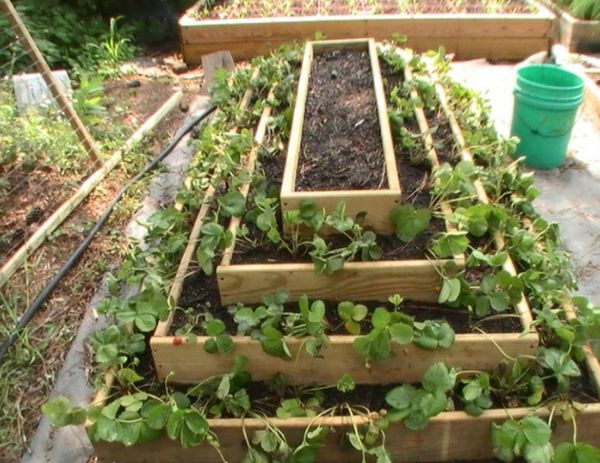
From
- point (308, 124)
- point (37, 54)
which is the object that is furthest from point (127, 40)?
point (308, 124)

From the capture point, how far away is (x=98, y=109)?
152 inches

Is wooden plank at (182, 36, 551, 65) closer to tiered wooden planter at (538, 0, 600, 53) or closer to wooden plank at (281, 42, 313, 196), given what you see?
tiered wooden planter at (538, 0, 600, 53)

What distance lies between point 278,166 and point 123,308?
105 cm

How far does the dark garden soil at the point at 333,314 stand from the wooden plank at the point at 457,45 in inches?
138

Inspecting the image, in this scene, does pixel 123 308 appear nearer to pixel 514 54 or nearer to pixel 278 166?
pixel 278 166

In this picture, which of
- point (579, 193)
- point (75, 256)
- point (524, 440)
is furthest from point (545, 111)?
point (75, 256)

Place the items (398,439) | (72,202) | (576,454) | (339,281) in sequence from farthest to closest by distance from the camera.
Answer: (72,202) < (339,281) < (398,439) < (576,454)

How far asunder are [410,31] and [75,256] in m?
3.57

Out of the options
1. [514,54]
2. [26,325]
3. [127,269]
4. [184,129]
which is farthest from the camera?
[514,54]

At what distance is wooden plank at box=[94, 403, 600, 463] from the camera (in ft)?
5.47

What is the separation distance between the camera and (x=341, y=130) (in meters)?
2.68

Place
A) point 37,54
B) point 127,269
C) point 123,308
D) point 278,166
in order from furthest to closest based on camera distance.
Answer: point 37,54, point 278,166, point 127,269, point 123,308

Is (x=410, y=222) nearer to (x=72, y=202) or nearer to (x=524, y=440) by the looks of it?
(x=524, y=440)

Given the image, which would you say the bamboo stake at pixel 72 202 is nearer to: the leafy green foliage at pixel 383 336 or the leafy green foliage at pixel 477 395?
the leafy green foliage at pixel 383 336
